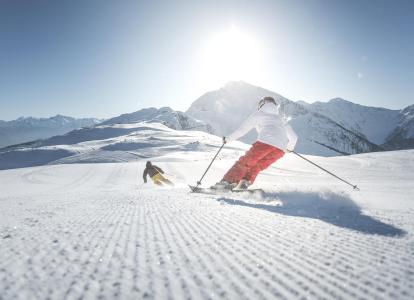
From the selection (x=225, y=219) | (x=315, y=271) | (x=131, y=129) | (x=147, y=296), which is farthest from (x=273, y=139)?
(x=131, y=129)

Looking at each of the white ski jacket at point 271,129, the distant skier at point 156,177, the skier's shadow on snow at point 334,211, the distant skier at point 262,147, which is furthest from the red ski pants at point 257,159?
the distant skier at point 156,177

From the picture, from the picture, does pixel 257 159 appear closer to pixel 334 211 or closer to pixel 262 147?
A: pixel 262 147

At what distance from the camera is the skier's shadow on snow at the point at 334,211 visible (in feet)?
8.86

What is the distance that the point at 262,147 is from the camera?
7215 millimetres

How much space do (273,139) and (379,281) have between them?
5.68 meters

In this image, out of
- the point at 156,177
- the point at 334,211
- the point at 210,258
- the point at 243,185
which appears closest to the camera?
the point at 210,258

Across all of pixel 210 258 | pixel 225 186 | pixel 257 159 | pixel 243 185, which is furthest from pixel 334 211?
pixel 225 186

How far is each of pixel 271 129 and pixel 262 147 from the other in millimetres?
477

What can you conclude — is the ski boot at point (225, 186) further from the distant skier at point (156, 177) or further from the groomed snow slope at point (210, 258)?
the distant skier at point (156, 177)

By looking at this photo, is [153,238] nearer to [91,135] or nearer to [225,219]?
[225,219]

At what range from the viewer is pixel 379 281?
1497 mm

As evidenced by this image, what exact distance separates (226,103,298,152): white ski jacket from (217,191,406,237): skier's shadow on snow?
4.91ft

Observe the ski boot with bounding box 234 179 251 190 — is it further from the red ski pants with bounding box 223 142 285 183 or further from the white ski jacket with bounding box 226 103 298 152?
the white ski jacket with bounding box 226 103 298 152

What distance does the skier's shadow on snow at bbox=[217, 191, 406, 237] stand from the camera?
8.86 feet
